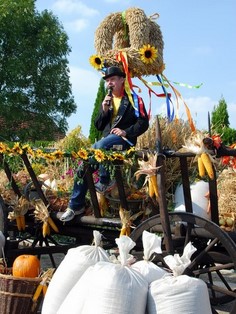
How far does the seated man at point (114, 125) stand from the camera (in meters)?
4.73

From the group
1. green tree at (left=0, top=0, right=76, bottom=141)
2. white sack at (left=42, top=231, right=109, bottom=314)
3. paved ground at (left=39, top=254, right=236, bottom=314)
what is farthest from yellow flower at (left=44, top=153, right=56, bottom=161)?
green tree at (left=0, top=0, right=76, bottom=141)

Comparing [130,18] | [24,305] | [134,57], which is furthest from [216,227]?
[130,18]

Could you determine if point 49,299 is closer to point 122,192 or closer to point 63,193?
point 122,192

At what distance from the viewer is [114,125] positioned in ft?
16.3

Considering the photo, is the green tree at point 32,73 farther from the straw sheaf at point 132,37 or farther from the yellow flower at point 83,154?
the yellow flower at point 83,154

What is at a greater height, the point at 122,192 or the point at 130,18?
the point at 130,18

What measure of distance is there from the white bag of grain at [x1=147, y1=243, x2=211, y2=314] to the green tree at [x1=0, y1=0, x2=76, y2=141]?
18.9 metres

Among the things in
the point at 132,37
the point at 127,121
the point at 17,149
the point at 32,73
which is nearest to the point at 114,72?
the point at 127,121

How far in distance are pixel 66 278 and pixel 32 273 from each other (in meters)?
0.93

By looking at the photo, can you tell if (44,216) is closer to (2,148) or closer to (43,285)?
(2,148)

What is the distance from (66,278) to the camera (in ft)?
11.1

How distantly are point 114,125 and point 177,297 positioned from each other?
90.2 inches

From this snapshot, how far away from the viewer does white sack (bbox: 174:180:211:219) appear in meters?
4.44

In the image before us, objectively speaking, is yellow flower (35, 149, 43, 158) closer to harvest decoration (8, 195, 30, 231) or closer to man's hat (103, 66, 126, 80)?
harvest decoration (8, 195, 30, 231)
